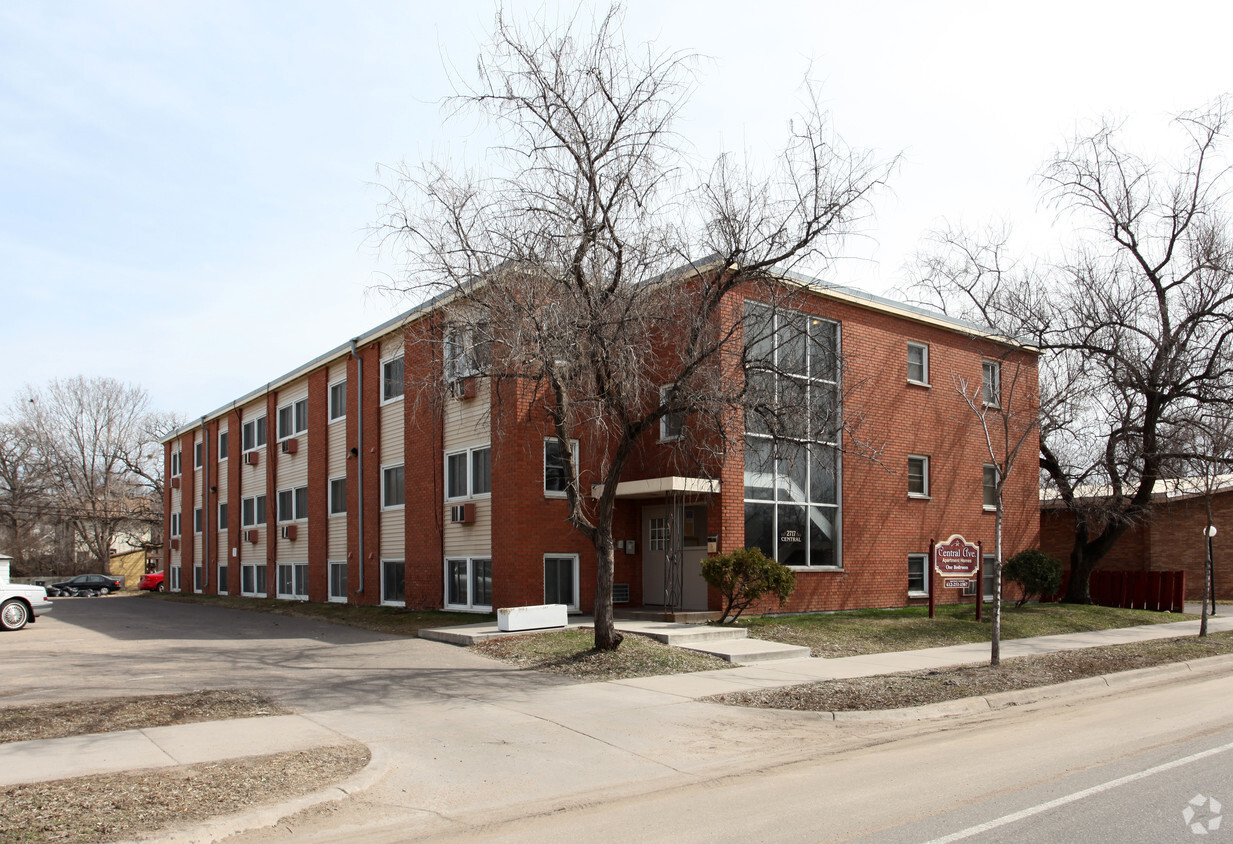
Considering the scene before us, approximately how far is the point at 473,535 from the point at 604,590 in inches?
312

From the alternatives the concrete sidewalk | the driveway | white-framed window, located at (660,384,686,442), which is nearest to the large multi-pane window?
white-framed window, located at (660,384,686,442)

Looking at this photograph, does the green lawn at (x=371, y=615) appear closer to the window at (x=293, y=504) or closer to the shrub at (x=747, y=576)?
the window at (x=293, y=504)

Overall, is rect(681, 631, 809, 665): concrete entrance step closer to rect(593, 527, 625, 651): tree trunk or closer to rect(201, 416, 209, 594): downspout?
rect(593, 527, 625, 651): tree trunk

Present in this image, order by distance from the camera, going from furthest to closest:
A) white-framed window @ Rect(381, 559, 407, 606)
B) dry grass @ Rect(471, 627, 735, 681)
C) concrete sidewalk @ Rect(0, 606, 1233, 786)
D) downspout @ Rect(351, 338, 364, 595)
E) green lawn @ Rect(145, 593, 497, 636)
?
1. downspout @ Rect(351, 338, 364, 595)
2. white-framed window @ Rect(381, 559, 407, 606)
3. green lawn @ Rect(145, 593, 497, 636)
4. dry grass @ Rect(471, 627, 735, 681)
5. concrete sidewalk @ Rect(0, 606, 1233, 786)

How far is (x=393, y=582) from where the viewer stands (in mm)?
25484

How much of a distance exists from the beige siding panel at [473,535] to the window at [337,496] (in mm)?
6464

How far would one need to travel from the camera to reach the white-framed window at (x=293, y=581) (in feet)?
101

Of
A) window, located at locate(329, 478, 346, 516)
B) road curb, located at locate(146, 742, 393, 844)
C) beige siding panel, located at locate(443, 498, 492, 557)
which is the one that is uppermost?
window, located at locate(329, 478, 346, 516)

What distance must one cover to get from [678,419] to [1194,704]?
10.2m

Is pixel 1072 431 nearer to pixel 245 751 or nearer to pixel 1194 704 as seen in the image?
pixel 1194 704

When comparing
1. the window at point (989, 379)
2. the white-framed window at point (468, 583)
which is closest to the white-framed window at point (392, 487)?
the white-framed window at point (468, 583)

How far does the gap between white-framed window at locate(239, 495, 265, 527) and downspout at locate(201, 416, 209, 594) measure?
3715 mm

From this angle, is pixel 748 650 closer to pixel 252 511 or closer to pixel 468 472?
pixel 468 472

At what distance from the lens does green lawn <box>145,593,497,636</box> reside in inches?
788
